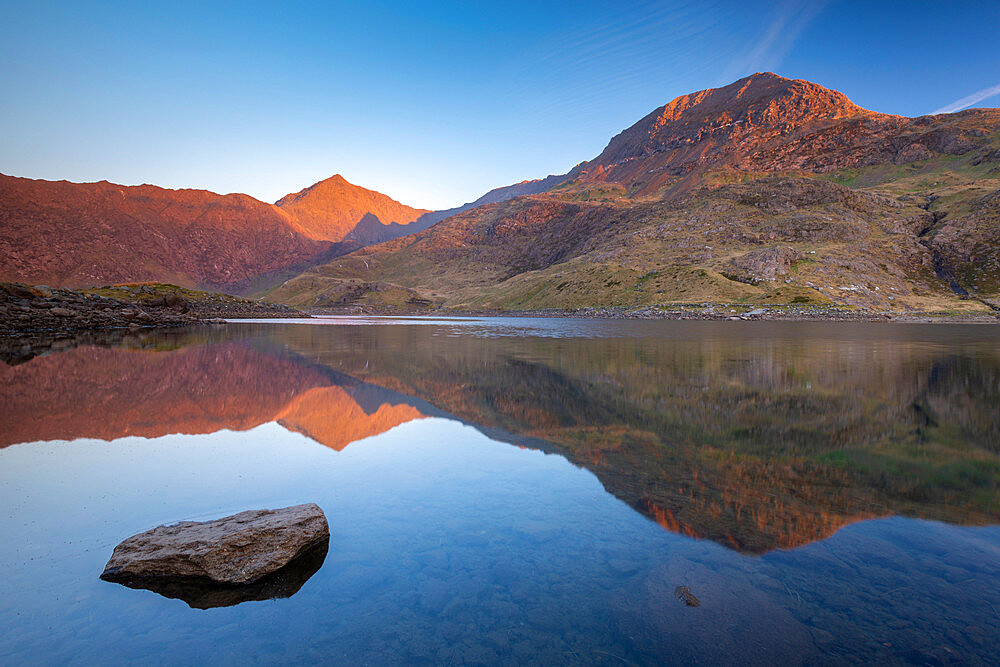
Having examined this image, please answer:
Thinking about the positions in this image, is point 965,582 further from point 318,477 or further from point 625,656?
point 318,477

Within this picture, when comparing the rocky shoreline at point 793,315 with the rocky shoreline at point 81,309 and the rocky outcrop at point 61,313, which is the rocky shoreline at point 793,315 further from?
the rocky outcrop at point 61,313

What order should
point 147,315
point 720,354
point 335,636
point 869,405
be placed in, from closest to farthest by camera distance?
point 335,636 < point 869,405 < point 720,354 < point 147,315

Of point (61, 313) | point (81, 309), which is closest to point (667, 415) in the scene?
point (61, 313)

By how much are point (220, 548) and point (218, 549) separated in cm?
3

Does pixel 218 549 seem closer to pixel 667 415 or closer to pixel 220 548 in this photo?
pixel 220 548

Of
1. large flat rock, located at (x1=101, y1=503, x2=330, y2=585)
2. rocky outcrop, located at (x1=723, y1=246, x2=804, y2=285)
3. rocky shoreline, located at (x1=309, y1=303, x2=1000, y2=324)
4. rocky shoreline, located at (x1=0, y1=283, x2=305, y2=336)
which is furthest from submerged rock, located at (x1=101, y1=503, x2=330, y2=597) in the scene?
rocky outcrop, located at (x1=723, y1=246, x2=804, y2=285)

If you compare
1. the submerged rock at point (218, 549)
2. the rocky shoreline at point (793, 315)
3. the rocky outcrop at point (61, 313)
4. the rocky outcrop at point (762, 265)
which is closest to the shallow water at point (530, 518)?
the submerged rock at point (218, 549)

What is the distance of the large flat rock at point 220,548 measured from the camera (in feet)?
19.5

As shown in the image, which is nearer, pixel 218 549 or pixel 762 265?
pixel 218 549

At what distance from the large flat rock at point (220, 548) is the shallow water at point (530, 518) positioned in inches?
14.8

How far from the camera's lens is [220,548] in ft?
20.3

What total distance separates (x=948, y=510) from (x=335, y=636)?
33.8ft

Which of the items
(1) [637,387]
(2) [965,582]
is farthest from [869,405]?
(2) [965,582]

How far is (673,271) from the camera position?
132 meters
